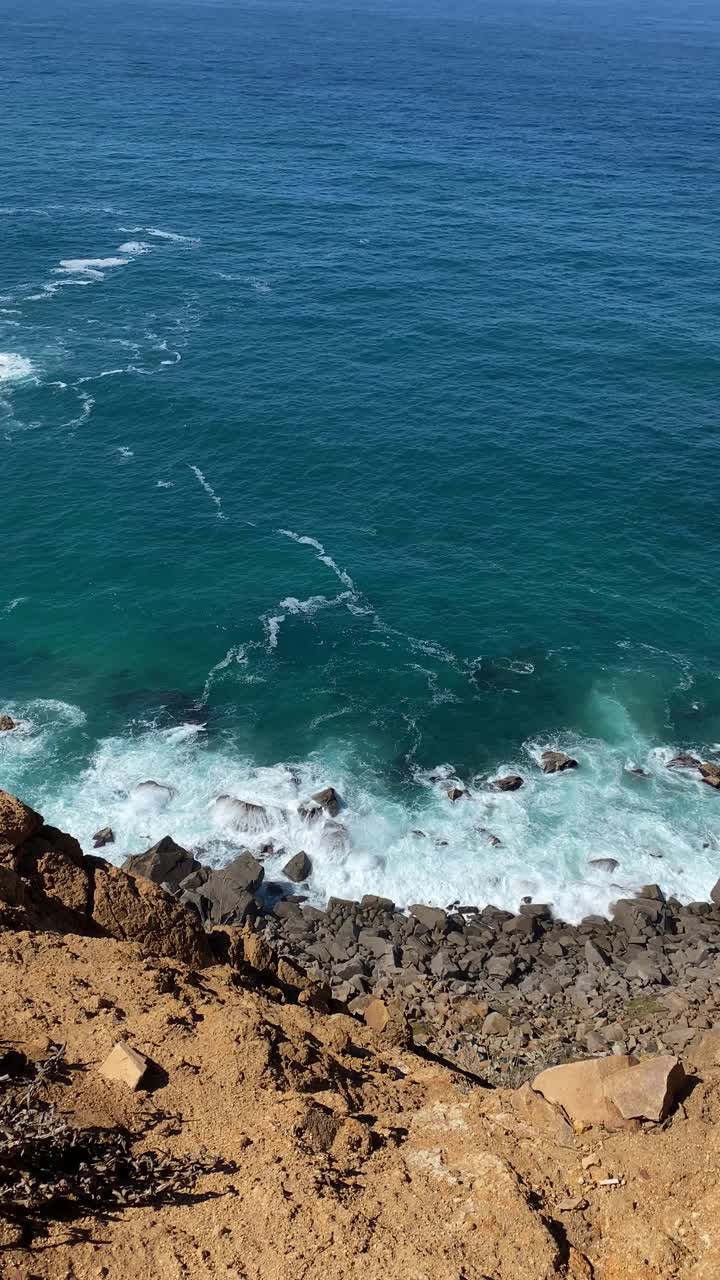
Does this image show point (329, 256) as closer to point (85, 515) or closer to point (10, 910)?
point (85, 515)

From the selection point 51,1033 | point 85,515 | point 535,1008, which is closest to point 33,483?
point 85,515

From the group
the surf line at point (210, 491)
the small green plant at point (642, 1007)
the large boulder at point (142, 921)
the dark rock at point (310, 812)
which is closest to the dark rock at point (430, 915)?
the dark rock at point (310, 812)

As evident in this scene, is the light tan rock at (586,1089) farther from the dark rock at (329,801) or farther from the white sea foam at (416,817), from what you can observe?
the dark rock at (329,801)

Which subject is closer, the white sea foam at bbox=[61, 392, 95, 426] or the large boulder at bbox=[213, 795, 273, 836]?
the large boulder at bbox=[213, 795, 273, 836]

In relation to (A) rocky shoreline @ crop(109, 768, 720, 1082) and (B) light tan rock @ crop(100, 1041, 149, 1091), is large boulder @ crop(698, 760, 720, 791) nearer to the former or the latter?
(A) rocky shoreline @ crop(109, 768, 720, 1082)

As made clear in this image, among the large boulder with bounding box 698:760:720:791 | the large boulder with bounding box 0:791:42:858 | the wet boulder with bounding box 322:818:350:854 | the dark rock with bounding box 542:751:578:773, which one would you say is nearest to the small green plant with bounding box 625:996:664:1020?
the dark rock with bounding box 542:751:578:773
